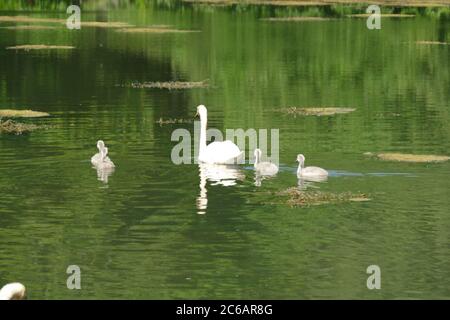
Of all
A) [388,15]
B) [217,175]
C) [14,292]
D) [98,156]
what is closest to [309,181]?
[217,175]

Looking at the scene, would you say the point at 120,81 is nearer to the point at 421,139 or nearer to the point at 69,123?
the point at 69,123

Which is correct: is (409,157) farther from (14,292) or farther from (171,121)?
(14,292)

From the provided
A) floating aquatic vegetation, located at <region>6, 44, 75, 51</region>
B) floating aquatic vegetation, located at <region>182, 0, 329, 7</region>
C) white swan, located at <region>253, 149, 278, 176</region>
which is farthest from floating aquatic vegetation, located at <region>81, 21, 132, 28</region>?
white swan, located at <region>253, 149, 278, 176</region>

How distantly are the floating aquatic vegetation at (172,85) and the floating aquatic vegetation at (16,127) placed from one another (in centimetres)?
946

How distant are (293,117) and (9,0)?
158ft

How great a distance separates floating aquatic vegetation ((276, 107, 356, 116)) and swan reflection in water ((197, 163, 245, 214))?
8309mm

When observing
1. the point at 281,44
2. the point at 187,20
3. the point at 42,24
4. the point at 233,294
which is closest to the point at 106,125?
the point at 233,294

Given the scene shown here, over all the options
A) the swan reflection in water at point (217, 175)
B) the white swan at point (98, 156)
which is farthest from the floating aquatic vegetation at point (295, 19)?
the white swan at point (98, 156)

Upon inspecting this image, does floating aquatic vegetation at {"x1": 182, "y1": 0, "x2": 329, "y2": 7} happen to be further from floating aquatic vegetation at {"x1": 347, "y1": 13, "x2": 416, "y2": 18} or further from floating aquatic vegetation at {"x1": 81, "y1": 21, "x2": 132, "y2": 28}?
floating aquatic vegetation at {"x1": 81, "y1": 21, "x2": 132, "y2": 28}

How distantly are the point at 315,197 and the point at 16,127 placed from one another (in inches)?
398

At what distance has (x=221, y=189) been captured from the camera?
74.0 feet

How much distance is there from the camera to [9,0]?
255 ft

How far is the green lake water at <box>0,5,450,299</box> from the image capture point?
1683 cm

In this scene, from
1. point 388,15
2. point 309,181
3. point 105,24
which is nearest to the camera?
point 309,181
